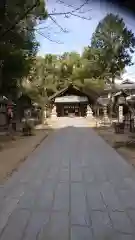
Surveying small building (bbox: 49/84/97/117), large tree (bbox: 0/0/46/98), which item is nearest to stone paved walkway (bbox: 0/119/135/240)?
large tree (bbox: 0/0/46/98)

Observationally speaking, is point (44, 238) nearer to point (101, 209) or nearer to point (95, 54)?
point (101, 209)

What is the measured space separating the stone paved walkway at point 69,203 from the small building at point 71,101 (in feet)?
142

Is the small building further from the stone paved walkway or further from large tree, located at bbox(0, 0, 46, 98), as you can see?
the stone paved walkway

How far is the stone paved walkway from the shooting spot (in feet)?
13.4

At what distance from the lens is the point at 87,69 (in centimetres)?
4872

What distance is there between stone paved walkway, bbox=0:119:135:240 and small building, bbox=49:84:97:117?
43171 millimetres

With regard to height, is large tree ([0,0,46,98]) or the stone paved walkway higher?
large tree ([0,0,46,98])

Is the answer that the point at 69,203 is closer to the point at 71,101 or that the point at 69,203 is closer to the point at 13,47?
the point at 13,47

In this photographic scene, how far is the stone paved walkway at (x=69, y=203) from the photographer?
409cm

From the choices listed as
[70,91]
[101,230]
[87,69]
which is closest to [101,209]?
[101,230]

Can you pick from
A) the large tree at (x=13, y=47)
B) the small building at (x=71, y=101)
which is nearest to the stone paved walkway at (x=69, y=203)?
the large tree at (x=13, y=47)

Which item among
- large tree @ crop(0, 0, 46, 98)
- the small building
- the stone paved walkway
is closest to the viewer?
the stone paved walkway

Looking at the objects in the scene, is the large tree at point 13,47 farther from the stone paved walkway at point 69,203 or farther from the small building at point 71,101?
the small building at point 71,101

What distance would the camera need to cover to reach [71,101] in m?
52.6
